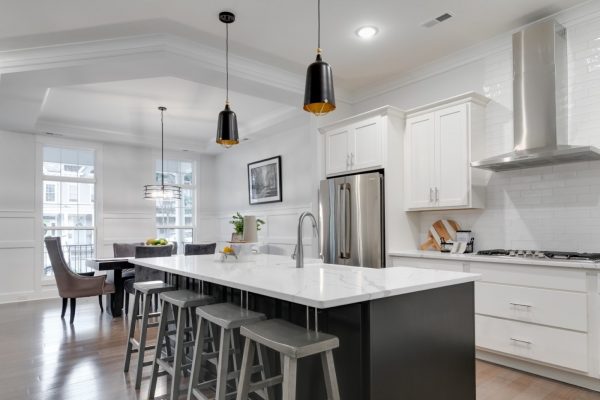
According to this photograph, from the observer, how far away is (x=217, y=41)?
137 inches

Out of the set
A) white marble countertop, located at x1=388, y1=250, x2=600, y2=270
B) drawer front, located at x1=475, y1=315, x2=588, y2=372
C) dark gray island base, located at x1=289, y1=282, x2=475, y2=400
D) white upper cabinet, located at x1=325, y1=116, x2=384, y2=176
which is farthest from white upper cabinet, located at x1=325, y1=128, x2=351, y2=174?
dark gray island base, located at x1=289, y1=282, x2=475, y2=400

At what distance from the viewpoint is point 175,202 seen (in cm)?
790

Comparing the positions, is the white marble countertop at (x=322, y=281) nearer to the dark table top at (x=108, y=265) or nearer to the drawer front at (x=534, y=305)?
the drawer front at (x=534, y=305)

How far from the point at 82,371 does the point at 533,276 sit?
11.6 ft

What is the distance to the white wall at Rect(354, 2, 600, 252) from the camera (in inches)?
117

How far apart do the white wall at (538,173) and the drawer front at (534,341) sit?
0.73 m

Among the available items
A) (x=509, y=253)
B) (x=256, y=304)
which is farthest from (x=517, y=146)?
(x=256, y=304)

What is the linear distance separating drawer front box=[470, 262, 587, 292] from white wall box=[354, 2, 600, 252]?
50 centimetres

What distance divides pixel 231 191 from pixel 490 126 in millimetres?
5321

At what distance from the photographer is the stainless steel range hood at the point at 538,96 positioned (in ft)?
9.87

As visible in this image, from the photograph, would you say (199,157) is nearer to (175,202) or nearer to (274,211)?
(175,202)

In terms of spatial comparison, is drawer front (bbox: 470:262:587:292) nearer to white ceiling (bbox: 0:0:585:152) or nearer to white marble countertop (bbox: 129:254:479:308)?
white marble countertop (bbox: 129:254:479:308)

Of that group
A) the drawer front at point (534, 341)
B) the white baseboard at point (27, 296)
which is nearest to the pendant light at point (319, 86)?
the drawer front at point (534, 341)

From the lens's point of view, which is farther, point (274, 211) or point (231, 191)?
point (231, 191)
